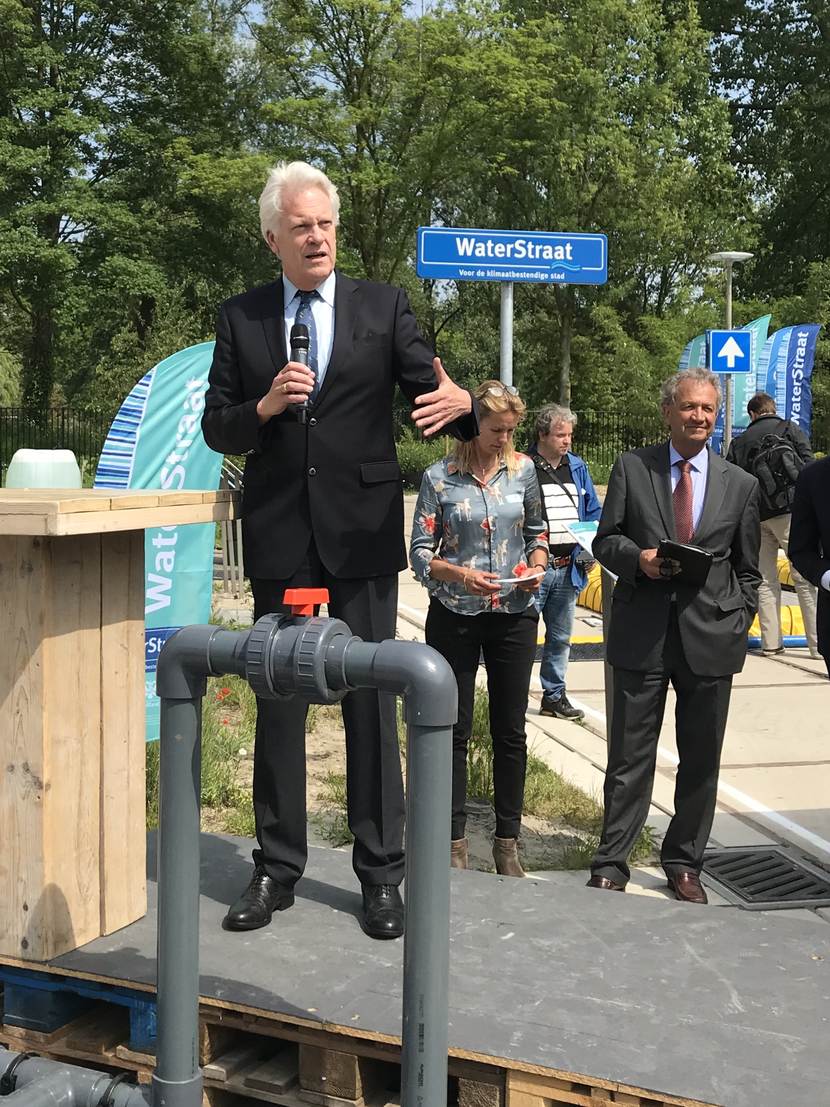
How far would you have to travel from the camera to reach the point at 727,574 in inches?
180

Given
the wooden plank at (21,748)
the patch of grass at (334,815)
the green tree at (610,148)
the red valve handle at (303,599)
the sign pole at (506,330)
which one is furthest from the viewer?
the green tree at (610,148)

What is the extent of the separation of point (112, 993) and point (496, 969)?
976mm

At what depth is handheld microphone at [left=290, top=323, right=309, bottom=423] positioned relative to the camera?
10.6 ft

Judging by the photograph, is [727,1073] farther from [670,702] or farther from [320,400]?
[670,702]

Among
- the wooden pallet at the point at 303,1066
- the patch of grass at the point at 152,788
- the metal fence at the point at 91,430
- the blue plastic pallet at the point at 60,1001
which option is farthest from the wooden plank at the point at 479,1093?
the metal fence at the point at 91,430

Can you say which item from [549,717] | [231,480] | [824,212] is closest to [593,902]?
[549,717]

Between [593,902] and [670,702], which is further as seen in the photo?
[670,702]

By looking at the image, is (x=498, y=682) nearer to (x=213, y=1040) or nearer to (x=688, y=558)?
(x=688, y=558)

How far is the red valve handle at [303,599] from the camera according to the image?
8.27 ft

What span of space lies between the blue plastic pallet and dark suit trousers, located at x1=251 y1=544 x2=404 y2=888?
59 centimetres

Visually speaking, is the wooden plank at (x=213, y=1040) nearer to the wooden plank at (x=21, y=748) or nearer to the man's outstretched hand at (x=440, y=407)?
the wooden plank at (x=21, y=748)

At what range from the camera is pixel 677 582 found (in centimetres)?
453

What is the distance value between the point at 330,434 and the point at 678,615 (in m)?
1.64

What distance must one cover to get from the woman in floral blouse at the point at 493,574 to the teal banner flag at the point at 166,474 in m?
1.28
